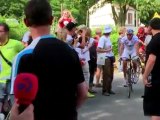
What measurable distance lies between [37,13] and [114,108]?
7082 millimetres

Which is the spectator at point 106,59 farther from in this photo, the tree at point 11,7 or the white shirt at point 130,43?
the tree at point 11,7

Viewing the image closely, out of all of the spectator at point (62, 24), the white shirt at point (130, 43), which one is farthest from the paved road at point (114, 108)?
the spectator at point (62, 24)


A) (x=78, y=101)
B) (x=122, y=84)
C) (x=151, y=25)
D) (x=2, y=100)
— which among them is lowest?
(x=122, y=84)

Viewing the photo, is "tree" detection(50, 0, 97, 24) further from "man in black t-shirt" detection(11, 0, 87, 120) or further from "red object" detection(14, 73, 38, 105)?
"red object" detection(14, 73, 38, 105)

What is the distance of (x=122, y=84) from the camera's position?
14.4 meters

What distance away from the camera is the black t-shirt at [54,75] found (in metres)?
3.29

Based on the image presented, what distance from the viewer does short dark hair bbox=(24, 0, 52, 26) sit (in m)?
3.26

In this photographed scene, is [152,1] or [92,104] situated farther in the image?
[152,1]

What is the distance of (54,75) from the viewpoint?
11.1ft

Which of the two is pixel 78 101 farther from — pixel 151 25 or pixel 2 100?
pixel 2 100

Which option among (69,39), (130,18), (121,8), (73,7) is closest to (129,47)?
(69,39)

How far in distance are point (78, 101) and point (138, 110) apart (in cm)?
648

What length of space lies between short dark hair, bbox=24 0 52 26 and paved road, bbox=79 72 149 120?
595cm

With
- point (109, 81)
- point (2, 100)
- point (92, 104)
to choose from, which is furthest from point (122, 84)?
point (2, 100)
